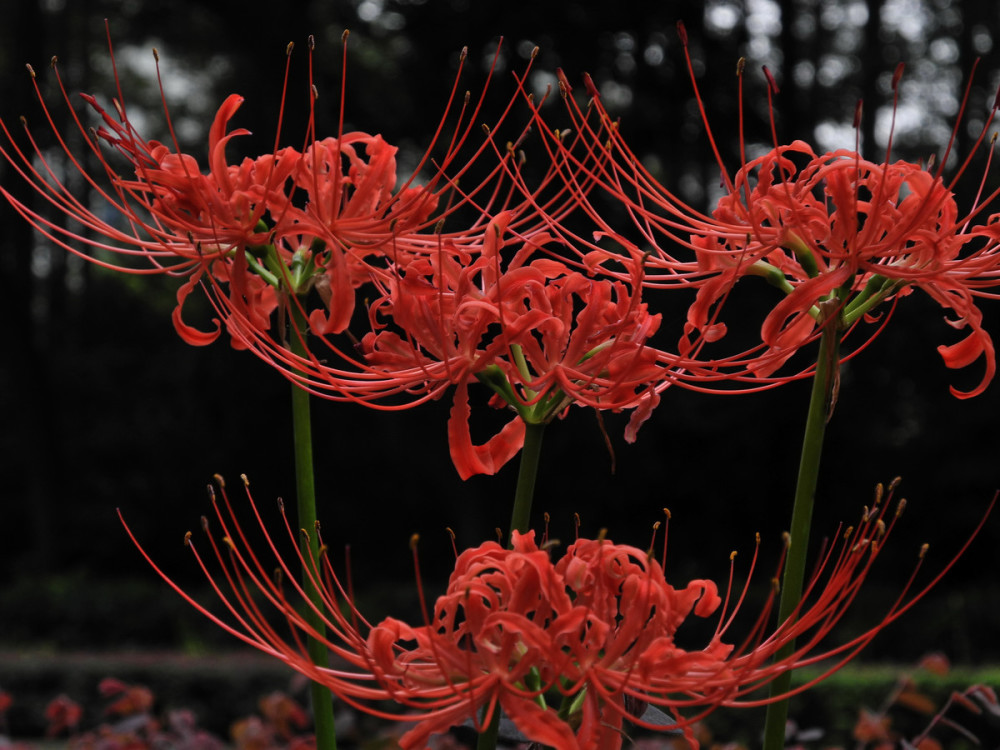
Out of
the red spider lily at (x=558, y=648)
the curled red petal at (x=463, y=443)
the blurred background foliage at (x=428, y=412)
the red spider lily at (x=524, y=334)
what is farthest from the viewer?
the blurred background foliage at (x=428, y=412)

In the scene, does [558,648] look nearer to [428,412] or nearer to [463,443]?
[463,443]

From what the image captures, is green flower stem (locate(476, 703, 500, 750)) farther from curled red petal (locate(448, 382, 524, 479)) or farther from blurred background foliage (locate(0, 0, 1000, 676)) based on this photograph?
blurred background foliage (locate(0, 0, 1000, 676))

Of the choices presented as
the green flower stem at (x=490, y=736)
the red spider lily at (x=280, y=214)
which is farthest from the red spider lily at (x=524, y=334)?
the green flower stem at (x=490, y=736)

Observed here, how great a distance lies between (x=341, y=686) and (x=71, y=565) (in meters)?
14.1

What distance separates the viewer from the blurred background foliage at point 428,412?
11.3 m

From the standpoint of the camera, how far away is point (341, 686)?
4.01 ft

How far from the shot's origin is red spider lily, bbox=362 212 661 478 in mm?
1297

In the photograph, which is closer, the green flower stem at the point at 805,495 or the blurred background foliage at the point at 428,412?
the green flower stem at the point at 805,495

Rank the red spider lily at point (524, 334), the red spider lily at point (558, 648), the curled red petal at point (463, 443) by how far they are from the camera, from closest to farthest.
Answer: the red spider lily at point (558, 648) < the red spider lily at point (524, 334) < the curled red petal at point (463, 443)

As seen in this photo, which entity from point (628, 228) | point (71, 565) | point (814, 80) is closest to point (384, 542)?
point (71, 565)

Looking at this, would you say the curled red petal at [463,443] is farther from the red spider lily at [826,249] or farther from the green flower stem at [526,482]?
the red spider lily at [826,249]

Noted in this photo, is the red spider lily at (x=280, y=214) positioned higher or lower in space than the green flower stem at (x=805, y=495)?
higher

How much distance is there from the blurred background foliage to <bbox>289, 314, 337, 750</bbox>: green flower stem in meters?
8.62

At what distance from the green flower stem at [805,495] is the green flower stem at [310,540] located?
1.84 feet
